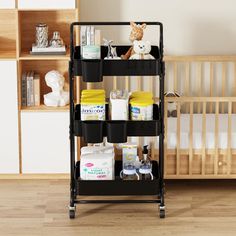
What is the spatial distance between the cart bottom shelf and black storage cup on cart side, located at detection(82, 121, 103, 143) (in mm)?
241

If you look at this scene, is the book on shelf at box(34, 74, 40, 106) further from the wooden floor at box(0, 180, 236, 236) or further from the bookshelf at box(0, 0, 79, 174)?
the wooden floor at box(0, 180, 236, 236)

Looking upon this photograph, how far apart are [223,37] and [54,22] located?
1.05 meters

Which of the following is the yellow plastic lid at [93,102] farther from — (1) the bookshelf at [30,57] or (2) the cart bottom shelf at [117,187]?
(1) the bookshelf at [30,57]

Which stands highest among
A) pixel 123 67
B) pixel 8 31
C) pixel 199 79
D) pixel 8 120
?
pixel 8 31

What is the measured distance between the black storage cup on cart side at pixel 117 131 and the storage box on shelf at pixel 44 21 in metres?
1.04

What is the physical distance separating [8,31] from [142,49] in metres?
1.13

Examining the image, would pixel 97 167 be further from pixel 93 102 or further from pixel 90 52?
pixel 90 52

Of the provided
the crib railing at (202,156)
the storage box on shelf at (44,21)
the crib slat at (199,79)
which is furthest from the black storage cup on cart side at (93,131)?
the crib slat at (199,79)

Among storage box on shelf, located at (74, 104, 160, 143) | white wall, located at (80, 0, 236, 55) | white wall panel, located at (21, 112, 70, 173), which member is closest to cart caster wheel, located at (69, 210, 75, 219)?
storage box on shelf, located at (74, 104, 160, 143)

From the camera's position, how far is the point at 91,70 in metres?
3.98

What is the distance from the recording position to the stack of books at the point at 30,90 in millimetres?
4695

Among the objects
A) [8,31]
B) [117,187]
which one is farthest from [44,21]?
[117,187]

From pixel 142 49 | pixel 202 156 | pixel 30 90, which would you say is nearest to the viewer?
pixel 142 49

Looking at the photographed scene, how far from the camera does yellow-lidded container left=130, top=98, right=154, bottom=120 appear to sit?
404cm
